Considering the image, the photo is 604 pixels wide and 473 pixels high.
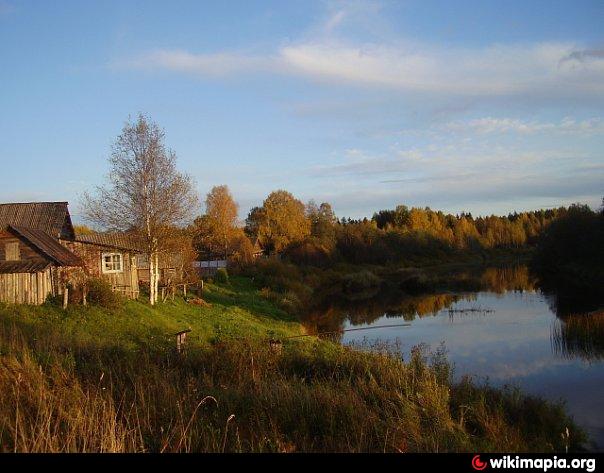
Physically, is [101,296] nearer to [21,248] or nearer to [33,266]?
[33,266]

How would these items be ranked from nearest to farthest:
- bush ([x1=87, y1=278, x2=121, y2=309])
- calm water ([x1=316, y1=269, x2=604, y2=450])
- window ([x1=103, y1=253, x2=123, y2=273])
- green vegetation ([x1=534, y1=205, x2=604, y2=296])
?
1. calm water ([x1=316, y1=269, x2=604, y2=450])
2. bush ([x1=87, y1=278, x2=121, y2=309])
3. window ([x1=103, y1=253, x2=123, y2=273])
4. green vegetation ([x1=534, y1=205, x2=604, y2=296])

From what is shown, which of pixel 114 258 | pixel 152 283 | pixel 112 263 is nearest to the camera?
pixel 152 283

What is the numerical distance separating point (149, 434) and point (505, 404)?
27.0 ft

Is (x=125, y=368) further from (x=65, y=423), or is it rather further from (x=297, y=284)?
(x=297, y=284)

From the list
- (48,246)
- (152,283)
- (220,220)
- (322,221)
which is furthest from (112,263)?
(322,221)

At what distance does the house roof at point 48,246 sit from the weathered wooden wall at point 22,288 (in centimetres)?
115

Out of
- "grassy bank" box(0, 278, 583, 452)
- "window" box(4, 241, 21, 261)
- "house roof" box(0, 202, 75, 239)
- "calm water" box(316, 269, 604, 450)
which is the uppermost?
"house roof" box(0, 202, 75, 239)

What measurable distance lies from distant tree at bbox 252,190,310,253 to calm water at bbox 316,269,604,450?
113 feet

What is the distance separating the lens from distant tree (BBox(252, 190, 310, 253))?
7300 cm

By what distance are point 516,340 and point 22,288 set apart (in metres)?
22.2

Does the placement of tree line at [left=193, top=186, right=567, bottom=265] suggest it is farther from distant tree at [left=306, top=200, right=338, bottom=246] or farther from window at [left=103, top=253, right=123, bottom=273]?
window at [left=103, top=253, right=123, bottom=273]
